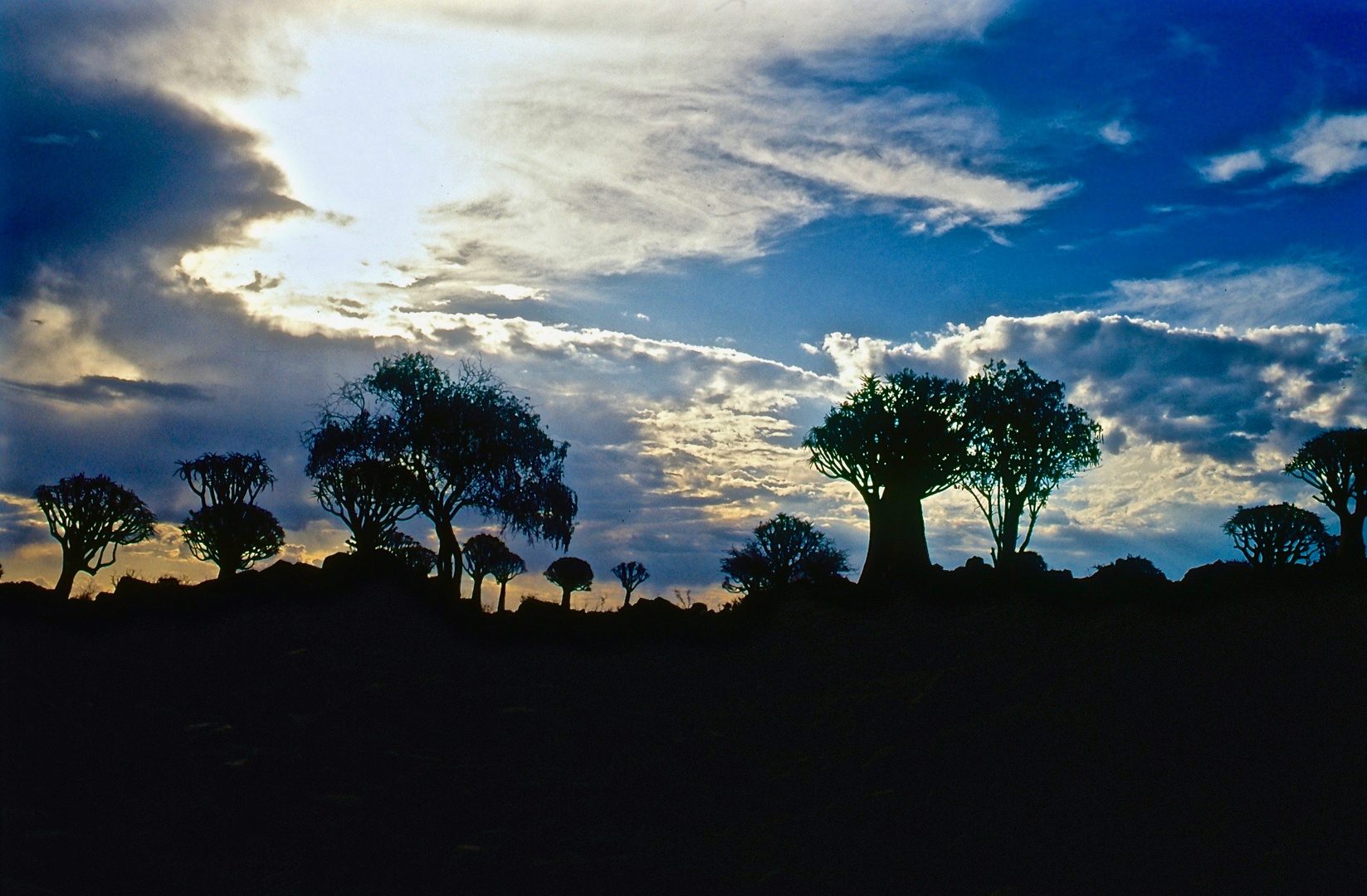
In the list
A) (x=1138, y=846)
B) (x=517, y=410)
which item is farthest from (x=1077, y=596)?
(x=517, y=410)

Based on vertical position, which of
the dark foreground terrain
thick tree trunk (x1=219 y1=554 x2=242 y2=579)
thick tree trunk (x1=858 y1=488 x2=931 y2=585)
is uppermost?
thick tree trunk (x1=858 y1=488 x2=931 y2=585)

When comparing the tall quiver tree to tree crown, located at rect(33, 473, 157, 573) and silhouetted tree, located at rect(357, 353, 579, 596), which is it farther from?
tree crown, located at rect(33, 473, 157, 573)

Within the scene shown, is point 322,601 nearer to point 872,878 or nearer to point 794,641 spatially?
point 794,641

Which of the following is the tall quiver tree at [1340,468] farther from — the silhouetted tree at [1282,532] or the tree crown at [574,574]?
the tree crown at [574,574]

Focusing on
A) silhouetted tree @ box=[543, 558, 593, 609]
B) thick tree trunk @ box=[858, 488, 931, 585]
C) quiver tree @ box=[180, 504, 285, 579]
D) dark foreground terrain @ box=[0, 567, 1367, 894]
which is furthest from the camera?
silhouetted tree @ box=[543, 558, 593, 609]

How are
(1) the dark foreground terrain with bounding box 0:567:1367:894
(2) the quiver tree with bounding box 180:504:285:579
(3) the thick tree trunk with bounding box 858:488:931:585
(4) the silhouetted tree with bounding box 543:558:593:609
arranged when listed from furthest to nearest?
1. (4) the silhouetted tree with bounding box 543:558:593:609
2. (2) the quiver tree with bounding box 180:504:285:579
3. (3) the thick tree trunk with bounding box 858:488:931:585
4. (1) the dark foreground terrain with bounding box 0:567:1367:894

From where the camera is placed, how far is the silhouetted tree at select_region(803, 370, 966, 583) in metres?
28.0

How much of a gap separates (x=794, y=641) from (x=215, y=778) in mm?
9551

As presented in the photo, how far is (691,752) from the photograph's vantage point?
1225 centimetres

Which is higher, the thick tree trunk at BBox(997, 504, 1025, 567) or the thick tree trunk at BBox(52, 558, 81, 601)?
the thick tree trunk at BBox(997, 504, 1025, 567)

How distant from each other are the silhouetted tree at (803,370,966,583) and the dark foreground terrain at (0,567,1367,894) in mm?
Result: 12320

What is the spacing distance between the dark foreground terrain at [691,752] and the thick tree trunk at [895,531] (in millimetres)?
11450

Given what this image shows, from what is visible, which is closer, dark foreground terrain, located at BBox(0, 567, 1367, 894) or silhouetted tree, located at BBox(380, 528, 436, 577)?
dark foreground terrain, located at BBox(0, 567, 1367, 894)

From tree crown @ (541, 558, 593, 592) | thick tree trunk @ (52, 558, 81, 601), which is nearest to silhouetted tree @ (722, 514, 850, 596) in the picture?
tree crown @ (541, 558, 593, 592)
